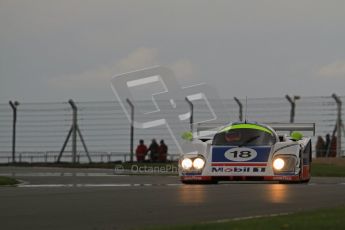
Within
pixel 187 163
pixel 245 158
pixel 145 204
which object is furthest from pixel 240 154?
pixel 145 204

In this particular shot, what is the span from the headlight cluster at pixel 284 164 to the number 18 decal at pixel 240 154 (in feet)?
1.31

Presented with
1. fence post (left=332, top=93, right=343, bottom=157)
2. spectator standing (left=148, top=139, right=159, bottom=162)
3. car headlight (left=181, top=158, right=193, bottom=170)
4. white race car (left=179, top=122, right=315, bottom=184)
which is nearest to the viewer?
white race car (left=179, top=122, right=315, bottom=184)

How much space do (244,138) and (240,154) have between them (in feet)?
2.31

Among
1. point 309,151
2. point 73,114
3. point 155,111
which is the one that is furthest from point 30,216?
point 73,114

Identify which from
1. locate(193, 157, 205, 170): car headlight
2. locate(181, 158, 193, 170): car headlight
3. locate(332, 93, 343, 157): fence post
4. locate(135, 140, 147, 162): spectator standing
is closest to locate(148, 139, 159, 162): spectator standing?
locate(135, 140, 147, 162): spectator standing

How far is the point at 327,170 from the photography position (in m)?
27.8

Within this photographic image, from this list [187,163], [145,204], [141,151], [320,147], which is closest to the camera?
[145,204]

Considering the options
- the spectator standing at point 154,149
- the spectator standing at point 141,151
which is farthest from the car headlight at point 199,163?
the spectator standing at point 141,151

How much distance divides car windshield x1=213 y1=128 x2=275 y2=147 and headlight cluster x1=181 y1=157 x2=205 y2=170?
27.7 inches

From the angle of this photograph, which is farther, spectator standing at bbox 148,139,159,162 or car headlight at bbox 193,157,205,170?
spectator standing at bbox 148,139,159,162

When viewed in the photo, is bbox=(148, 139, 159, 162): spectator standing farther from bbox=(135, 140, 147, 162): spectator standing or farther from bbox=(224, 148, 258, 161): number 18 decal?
bbox=(224, 148, 258, 161): number 18 decal

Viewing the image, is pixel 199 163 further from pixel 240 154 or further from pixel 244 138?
pixel 244 138

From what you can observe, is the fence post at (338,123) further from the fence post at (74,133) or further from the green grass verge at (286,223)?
the green grass verge at (286,223)

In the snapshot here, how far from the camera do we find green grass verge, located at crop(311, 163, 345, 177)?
26344mm
